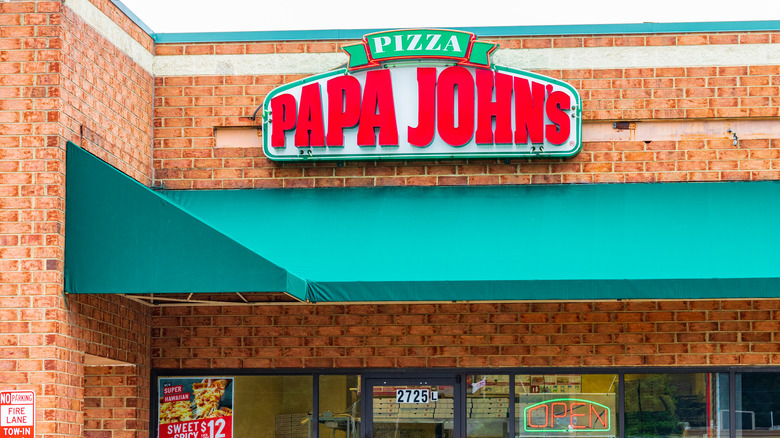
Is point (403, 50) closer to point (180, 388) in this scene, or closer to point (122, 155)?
point (122, 155)

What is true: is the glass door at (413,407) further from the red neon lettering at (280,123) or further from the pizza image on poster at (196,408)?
the red neon lettering at (280,123)

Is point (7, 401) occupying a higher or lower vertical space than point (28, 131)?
lower

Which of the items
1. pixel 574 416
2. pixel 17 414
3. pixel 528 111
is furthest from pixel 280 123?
pixel 574 416

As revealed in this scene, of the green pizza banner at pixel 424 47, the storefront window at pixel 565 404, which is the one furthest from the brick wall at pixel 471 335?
the green pizza banner at pixel 424 47

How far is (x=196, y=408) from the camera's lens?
11.0 metres

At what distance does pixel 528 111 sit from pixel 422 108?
1084 millimetres

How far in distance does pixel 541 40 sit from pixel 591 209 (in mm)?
1929

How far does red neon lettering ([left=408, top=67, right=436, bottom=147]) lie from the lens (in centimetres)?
1058

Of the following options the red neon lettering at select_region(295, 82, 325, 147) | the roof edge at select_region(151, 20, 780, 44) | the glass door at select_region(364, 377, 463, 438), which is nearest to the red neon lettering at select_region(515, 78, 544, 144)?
the roof edge at select_region(151, 20, 780, 44)

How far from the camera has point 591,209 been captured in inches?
403

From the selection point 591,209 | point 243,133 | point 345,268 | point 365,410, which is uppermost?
point 243,133

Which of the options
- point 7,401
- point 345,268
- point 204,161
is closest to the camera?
point 7,401

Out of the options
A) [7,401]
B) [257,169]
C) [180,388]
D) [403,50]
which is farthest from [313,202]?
[7,401]

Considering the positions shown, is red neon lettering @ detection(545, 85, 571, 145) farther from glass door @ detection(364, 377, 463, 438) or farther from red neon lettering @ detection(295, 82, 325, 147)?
glass door @ detection(364, 377, 463, 438)
